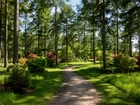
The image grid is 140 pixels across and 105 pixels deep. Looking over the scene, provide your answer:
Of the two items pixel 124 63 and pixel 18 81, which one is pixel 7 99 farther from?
pixel 124 63

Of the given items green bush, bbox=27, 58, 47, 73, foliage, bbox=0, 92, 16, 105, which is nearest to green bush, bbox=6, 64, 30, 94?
foliage, bbox=0, 92, 16, 105

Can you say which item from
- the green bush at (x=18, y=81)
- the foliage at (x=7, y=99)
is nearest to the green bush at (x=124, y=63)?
the green bush at (x=18, y=81)

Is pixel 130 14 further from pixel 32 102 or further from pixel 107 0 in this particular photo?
pixel 32 102

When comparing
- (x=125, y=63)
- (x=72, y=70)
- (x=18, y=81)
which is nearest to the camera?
(x=18, y=81)

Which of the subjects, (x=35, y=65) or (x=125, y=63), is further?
(x=125, y=63)

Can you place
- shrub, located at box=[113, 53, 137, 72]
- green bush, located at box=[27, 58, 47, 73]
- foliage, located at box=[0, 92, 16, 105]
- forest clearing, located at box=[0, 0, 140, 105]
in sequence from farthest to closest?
1. shrub, located at box=[113, 53, 137, 72]
2. green bush, located at box=[27, 58, 47, 73]
3. forest clearing, located at box=[0, 0, 140, 105]
4. foliage, located at box=[0, 92, 16, 105]

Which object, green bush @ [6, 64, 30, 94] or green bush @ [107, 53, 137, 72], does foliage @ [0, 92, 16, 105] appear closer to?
green bush @ [6, 64, 30, 94]

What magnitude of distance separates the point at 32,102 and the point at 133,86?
612 cm

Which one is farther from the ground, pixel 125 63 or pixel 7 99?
pixel 125 63

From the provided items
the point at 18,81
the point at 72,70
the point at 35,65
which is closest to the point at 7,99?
the point at 18,81

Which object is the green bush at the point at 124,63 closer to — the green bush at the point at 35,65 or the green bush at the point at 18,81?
the green bush at the point at 35,65

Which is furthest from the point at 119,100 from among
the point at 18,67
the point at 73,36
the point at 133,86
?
the point at 73,36

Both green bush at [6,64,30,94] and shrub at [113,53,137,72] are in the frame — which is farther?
shrub at [113,53,137,72]

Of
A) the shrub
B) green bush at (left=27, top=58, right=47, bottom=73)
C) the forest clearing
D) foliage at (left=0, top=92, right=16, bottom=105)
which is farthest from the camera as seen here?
the shrub
